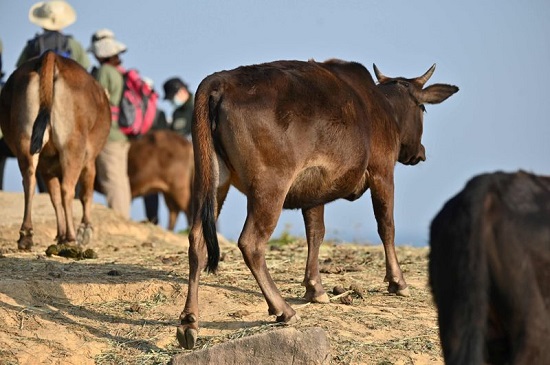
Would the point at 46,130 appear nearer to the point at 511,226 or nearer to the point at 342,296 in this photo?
the point at 342,296

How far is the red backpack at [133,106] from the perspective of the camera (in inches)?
663

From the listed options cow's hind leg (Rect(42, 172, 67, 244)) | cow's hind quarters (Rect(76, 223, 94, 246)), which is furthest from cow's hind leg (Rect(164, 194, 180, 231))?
cow's hind leg (Rect(42, 172, 67, 244))

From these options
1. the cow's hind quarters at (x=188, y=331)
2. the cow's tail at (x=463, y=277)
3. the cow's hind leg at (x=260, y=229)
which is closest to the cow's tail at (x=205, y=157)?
the cow's hind leg at (x=260, y=229)

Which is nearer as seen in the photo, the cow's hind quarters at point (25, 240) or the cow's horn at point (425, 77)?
the cow's horn at point (425, 77)

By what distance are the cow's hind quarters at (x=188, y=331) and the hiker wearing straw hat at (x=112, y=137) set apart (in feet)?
28.4

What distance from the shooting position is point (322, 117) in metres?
8.59

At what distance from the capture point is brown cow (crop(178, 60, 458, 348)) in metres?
8.05

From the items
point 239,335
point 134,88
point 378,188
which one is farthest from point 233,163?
point 134,88

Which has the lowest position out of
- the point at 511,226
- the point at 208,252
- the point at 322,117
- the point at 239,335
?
the point at 239,335

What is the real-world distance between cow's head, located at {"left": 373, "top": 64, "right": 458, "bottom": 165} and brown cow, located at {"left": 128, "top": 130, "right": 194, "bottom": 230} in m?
10.3

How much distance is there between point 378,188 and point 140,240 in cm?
582

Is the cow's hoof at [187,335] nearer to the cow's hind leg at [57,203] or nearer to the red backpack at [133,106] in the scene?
the cow's hind leg at [57,203]

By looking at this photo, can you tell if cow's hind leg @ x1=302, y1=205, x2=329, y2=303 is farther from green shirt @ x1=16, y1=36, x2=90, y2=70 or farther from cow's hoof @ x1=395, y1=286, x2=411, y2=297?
green shirt @ x1=16, y1=36, x2=90, y2=70

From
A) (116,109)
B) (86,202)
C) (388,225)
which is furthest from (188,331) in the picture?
(116,109)
